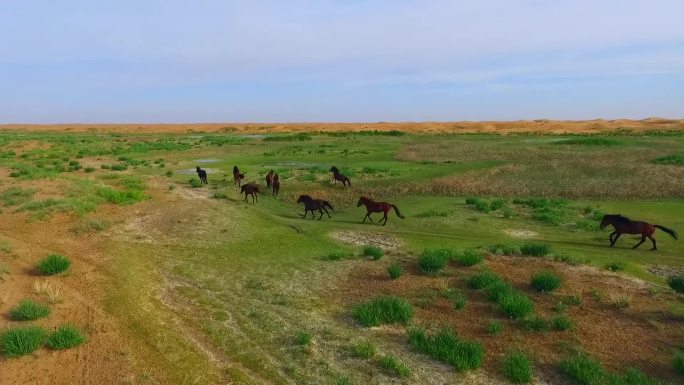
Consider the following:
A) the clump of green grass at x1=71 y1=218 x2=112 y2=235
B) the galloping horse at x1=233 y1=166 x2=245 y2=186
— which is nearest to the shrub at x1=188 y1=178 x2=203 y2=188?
the galloping horse at x1=233 y1=166 x2=245 y2=186

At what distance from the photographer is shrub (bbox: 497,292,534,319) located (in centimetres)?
924

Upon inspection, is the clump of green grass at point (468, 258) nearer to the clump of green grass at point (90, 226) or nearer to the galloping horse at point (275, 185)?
the clump of green grass at point (90, 226)

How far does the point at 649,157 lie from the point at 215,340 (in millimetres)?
38336

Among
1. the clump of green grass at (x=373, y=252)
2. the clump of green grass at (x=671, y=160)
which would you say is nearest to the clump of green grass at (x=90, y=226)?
the clump of green grass at (x=373, y=252)

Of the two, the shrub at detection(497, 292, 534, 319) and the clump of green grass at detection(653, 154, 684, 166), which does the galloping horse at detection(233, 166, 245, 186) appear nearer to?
the shrub at detection(497, 292, 534, 319)

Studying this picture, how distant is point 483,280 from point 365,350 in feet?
13.3

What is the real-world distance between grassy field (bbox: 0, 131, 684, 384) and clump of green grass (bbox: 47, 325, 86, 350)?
0.35 metres

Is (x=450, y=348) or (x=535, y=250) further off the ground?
(x=535, y=250)

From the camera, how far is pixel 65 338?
8016 millimetres

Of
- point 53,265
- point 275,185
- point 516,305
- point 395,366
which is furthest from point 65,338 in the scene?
point 275,185

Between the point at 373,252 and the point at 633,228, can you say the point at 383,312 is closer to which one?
the point at 373,252

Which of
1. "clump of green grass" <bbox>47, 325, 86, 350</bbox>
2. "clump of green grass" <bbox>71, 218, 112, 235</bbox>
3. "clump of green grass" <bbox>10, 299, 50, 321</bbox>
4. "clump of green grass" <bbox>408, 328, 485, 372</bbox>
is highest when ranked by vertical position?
"clump of green grass" <bbox>71, 218, 112, 235</bbox>

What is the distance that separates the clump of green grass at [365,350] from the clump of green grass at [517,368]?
6.81 ft

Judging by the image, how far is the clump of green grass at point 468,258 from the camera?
12.2m
